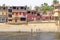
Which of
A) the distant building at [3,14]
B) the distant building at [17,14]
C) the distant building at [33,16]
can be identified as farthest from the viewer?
the distant building at [33,16]

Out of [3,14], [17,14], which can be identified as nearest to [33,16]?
[3,14]

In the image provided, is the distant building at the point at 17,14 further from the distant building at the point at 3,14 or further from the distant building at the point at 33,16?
the distant building at the point at 33,16

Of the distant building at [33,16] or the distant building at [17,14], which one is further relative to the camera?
the distant building at [33,16]

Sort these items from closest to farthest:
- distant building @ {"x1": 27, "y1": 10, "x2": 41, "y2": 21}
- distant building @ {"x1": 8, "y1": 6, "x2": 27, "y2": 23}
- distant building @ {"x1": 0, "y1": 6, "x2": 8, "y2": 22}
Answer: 1. distant building @ {"x1": 8, "y1": 6, "x2": 27, "y2": 23}
2. distant building @ {"x1": 0, "y1": 6, "x2": 8, "y2": 22}
3. distant building @ {"x1": 27, "y1": 10, "x2": 41, "y2": 21}

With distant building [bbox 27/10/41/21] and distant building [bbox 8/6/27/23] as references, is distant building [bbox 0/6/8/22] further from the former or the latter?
distant building [bbox 27/10/41/21]

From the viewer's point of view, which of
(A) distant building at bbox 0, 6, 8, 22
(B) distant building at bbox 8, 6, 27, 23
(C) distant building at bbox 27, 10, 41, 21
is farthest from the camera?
(C) distant building at bbox 27, 10, 41, 21

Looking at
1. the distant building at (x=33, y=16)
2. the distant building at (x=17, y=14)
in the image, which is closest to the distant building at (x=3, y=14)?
the distant building at (x=17, y=14)

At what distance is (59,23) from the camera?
6181 centimetres

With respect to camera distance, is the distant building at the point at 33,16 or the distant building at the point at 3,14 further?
the distant building at the point at 33,16

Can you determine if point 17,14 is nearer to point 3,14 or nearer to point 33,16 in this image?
point 3,14

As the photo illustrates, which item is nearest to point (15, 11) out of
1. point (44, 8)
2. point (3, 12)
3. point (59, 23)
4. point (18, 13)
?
point (18, 13)

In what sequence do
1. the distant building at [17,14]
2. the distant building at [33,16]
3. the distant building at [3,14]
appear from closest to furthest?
the distant building at [17,14], the distant building at [3,14], the distant building at [33,16]

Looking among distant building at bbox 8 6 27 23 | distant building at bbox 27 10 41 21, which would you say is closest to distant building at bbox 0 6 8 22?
distant building at bbox 8 6 27 23

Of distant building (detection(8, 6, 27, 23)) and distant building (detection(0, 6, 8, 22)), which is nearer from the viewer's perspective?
distant building (detection(8, 6, 27, 23))
